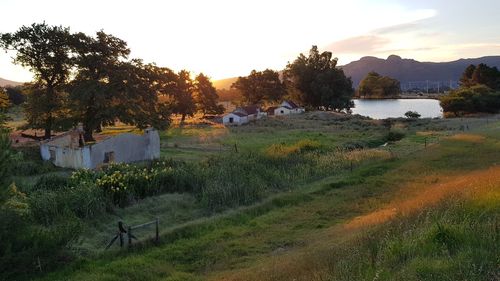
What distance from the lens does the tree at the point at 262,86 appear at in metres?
108

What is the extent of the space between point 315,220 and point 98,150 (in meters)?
19.8

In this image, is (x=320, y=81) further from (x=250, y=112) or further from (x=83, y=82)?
(x=83, y=82)

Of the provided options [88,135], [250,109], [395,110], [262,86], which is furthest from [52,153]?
[395,110]

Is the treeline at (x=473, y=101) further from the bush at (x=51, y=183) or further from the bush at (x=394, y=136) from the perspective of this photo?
the bush at (x=51, y=183)

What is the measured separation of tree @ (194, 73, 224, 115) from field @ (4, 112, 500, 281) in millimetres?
56984

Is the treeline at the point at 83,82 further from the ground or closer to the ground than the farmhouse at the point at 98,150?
further from the ground

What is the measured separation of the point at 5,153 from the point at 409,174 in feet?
63.4

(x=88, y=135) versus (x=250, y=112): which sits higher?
(x=250, y=112)

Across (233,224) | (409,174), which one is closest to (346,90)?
(409,174)

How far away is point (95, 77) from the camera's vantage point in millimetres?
39188

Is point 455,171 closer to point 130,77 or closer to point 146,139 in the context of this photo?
point 146,139

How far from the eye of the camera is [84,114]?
40.2 m

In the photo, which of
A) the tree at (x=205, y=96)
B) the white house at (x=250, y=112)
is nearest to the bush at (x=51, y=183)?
the white house at (x=250, y=112)

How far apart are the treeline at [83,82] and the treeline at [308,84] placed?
2512 inches
